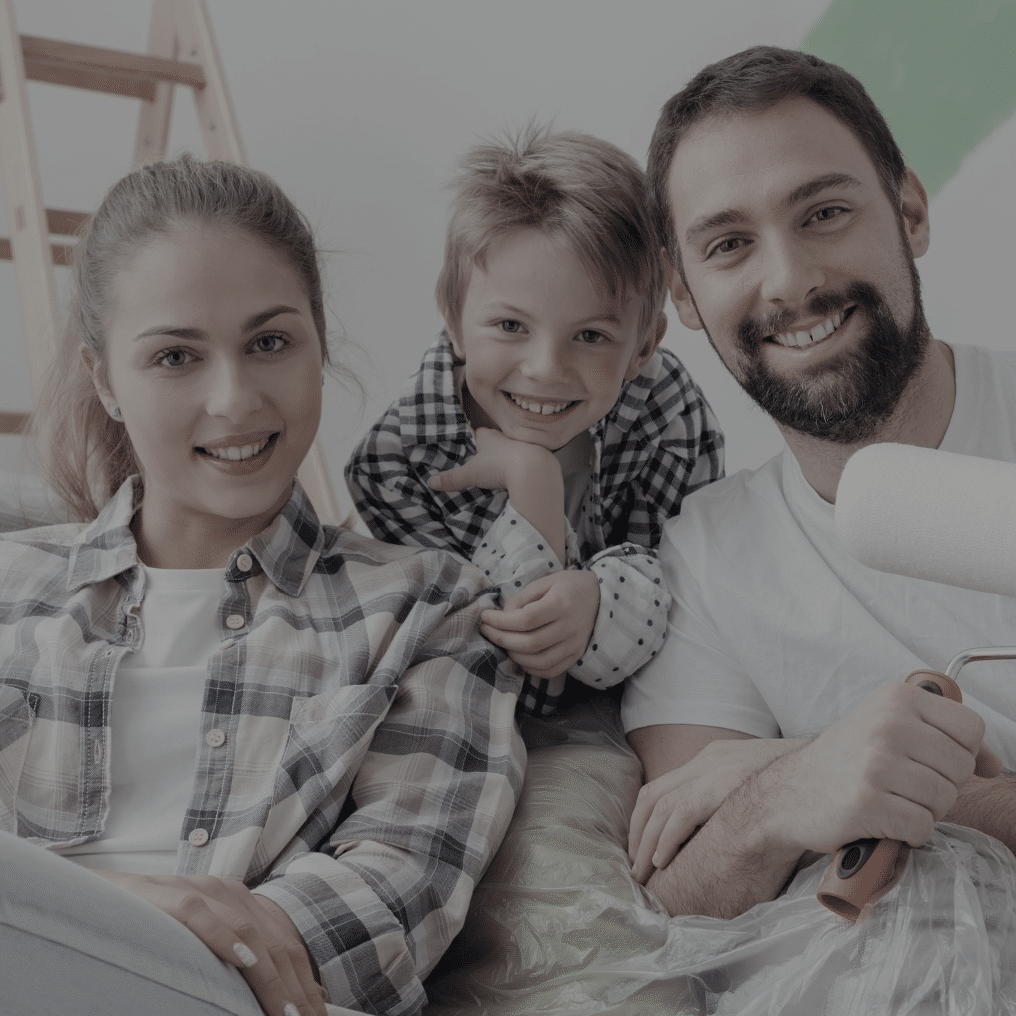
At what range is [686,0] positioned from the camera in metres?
2.16

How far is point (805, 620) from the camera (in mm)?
1106

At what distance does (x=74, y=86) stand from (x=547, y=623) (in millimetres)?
1454

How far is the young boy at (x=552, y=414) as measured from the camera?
1162 millimetres

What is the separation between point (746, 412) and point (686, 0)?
82 centimetres

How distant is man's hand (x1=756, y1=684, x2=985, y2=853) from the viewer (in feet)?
2.53

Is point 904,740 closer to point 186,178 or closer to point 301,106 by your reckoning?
point 186,178

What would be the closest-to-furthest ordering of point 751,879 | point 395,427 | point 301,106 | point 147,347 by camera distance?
point 751,879 < point 147,347 < point 395,427 < point 301,106

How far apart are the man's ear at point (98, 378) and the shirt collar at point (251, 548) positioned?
9 cm

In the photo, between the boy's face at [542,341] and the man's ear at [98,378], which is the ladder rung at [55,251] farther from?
the boy's face at [542,341]

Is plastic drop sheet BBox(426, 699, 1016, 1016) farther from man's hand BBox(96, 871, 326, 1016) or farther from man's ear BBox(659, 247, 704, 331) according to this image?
man's ear BBox(659, 247, 704, 331)

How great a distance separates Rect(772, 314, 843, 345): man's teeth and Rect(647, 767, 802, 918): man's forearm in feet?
1.50

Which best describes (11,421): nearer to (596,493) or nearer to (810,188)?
(596,493)

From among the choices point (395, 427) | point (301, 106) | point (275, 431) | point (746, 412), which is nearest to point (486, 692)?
point (275, 431)

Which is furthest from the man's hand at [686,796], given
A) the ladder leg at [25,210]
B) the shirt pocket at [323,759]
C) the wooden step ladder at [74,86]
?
the ladder leg at [25,210]
